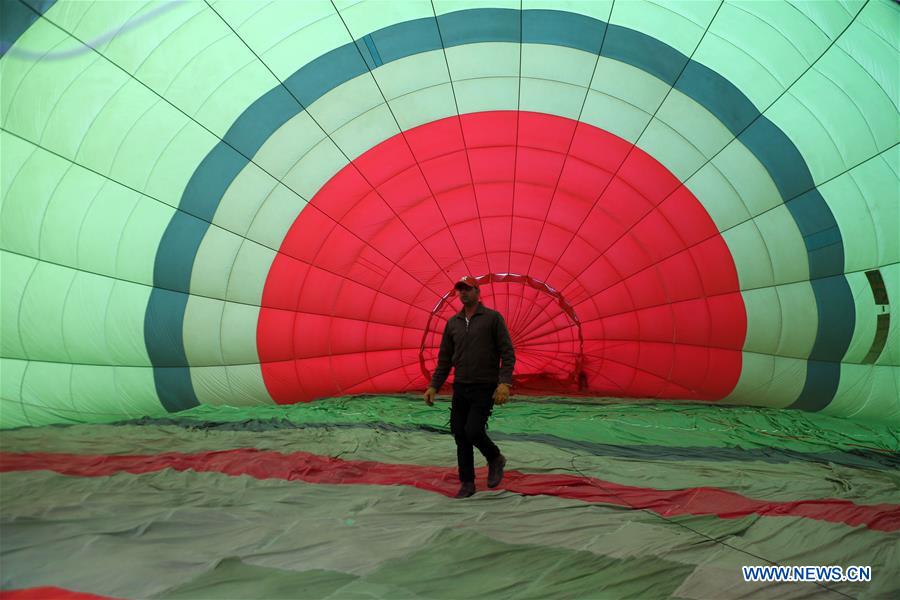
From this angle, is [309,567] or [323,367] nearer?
[309,567]

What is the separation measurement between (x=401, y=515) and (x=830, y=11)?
14.0 ft

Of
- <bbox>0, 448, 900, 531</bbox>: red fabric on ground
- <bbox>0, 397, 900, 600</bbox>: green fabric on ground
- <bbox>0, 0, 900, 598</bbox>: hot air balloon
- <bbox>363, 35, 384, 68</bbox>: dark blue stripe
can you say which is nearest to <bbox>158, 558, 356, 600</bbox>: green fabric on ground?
<bbox>0, 397, 900, 600</bbox>: green fabric on ground

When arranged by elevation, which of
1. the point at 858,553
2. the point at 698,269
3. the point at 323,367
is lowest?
the point at 858,553

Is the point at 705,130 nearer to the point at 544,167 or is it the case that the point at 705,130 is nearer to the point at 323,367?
the point at 544,167

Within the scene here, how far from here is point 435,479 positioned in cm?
321

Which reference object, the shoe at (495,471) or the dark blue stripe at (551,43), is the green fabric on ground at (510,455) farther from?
the dark blue stripe at (551,43)

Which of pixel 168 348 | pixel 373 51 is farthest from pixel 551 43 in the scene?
pixel 168 348

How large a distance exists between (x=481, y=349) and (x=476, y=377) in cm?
15

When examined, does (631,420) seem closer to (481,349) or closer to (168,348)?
(481,349)

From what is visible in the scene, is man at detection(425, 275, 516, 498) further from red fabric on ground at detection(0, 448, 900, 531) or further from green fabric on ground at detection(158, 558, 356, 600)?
green fabric on ground at detection(158, 558, 356, 600)

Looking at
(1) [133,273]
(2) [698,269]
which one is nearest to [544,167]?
(2) [698,269]

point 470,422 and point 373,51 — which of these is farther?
point 373,51

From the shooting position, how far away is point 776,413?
17.4ft

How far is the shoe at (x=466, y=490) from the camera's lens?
2.85m
